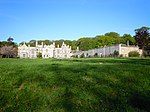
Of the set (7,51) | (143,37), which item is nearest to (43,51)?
(7,51)

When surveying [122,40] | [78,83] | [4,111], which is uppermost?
[122,40]

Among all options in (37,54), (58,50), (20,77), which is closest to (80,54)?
(58,50)

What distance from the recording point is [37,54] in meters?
116

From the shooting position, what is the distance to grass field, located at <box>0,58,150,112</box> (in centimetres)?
743

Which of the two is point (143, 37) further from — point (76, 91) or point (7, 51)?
point (76, 91)

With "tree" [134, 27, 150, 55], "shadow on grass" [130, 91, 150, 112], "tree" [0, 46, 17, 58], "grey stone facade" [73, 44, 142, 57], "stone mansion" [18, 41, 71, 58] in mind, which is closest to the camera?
"shadow on grass" [130, 91, 150, 112]

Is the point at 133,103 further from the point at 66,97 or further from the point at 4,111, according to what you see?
the point at 4,111

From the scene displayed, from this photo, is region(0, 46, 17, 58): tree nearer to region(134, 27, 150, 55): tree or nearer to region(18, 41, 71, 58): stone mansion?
region(18, 41, 71, 58): stone mansion

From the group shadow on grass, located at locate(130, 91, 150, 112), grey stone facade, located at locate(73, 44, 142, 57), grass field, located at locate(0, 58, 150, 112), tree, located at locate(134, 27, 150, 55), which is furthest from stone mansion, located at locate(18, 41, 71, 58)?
shadow on grass, located at locate(130, 91, 150, 112)

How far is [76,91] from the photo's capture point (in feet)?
27.8

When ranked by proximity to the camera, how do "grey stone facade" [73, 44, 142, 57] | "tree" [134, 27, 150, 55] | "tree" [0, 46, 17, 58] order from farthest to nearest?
"tree" [134, 27, 150, 55] < "tree" [0, 46, 17, 58] < "grey stone facade" [73, 44, 142, 57]

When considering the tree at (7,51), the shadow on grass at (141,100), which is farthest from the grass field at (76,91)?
the tree at (7,51)

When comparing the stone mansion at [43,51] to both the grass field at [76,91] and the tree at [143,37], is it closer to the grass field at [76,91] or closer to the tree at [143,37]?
the tree at [143,37]

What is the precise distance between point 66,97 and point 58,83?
136 cm
